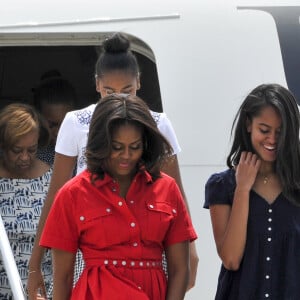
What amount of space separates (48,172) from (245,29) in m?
1.32

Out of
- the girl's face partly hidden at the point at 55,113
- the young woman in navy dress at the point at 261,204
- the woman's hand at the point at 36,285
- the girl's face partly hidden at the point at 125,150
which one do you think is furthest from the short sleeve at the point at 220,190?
the girl's face partly hidden at the point at 55,113

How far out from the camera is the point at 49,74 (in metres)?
5.77

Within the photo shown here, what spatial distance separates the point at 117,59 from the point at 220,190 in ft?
2.41

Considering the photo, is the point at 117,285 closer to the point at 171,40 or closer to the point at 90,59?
the point at 171,40

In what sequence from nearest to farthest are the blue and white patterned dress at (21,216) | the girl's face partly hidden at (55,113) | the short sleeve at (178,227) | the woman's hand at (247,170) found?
the short sleeve at (178,227), the woman's hand at (247,170), the blue and white patterned dress at (21,216), the girl's face partly hidden at (55,113)

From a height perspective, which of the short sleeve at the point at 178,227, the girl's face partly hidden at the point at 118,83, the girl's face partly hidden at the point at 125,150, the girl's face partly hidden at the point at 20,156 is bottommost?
the short sleeve at the point at 178,227

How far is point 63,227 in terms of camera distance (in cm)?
298

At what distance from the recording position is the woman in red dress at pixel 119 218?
2955mm

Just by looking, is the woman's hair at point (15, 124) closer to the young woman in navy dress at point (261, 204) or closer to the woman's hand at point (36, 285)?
the woman's hand at point (36, 285)

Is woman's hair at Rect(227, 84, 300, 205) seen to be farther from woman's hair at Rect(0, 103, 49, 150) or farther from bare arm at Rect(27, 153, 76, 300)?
woman's hair at Rect(0, 103, 49, 150)

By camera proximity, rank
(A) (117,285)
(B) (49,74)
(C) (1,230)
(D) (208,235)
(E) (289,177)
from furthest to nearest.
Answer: (B) (49,74)
(D) (208,235)
(C) (1,230)
(E) (289,177)
(A) (117,285)

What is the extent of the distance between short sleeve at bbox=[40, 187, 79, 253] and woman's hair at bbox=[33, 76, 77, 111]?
2.15 m

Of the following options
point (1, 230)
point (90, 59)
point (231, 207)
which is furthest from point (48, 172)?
point (90, 59)

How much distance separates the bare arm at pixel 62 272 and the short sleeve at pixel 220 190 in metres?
0.59
